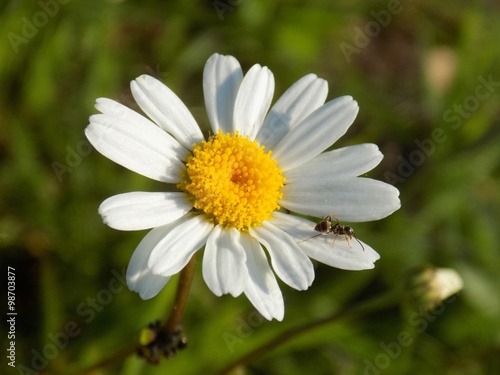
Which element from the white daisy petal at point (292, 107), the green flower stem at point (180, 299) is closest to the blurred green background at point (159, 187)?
the green flower stem at point (180, 299)

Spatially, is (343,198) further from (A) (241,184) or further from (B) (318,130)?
(A) (241,184)

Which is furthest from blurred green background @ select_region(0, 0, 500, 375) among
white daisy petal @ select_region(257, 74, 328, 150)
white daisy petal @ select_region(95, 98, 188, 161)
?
white daisy petal @ select_region(257, 74, 328, 150)

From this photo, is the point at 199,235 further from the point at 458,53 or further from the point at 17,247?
the point at 458,53

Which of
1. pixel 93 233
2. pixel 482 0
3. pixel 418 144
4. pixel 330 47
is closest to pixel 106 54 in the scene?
pixel 93 233

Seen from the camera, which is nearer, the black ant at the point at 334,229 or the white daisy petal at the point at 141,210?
the white daisy petal at the point at 141,210

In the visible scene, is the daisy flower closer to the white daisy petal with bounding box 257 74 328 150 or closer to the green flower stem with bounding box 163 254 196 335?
the white daisy petal with bounding box 257 74 328 150

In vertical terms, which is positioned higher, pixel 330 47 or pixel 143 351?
pixel 330 47

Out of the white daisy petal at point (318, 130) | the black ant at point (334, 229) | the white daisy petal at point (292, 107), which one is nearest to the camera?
the black ant at point (334, 229)

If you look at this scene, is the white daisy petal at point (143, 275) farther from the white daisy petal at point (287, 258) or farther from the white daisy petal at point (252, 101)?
the white daisy petal at point (252, 101)
